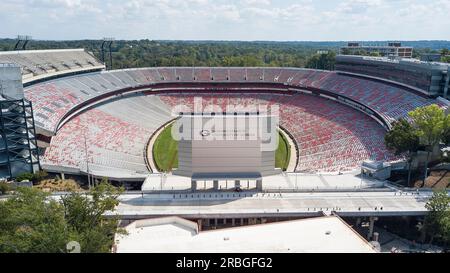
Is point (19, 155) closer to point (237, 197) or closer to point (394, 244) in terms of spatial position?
point (237, 197)

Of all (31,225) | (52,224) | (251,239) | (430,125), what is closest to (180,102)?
(430,125)

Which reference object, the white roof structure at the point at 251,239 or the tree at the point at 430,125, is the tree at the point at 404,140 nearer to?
the tree at the point at 430,125

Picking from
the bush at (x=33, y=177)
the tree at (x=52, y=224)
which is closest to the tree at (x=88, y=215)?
the tree at (x=52, y=224)

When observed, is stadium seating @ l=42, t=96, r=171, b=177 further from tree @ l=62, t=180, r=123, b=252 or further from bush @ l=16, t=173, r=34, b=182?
tree @ l=62, t=180, r=123, b=252

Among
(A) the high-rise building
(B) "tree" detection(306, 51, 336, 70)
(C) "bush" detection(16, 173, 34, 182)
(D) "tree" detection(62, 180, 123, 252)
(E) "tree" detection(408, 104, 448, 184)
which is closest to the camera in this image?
(D) "tree" detection(62, 180, 123, 252)

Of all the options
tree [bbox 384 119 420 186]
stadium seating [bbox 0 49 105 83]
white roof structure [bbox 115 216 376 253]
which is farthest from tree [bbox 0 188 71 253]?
stadium seating [bbox 0 49 105 83]

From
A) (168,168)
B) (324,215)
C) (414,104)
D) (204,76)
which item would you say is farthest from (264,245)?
(204,76)

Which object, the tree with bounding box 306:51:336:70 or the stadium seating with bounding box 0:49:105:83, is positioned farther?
the tree with bounding box 306:51:336:70
